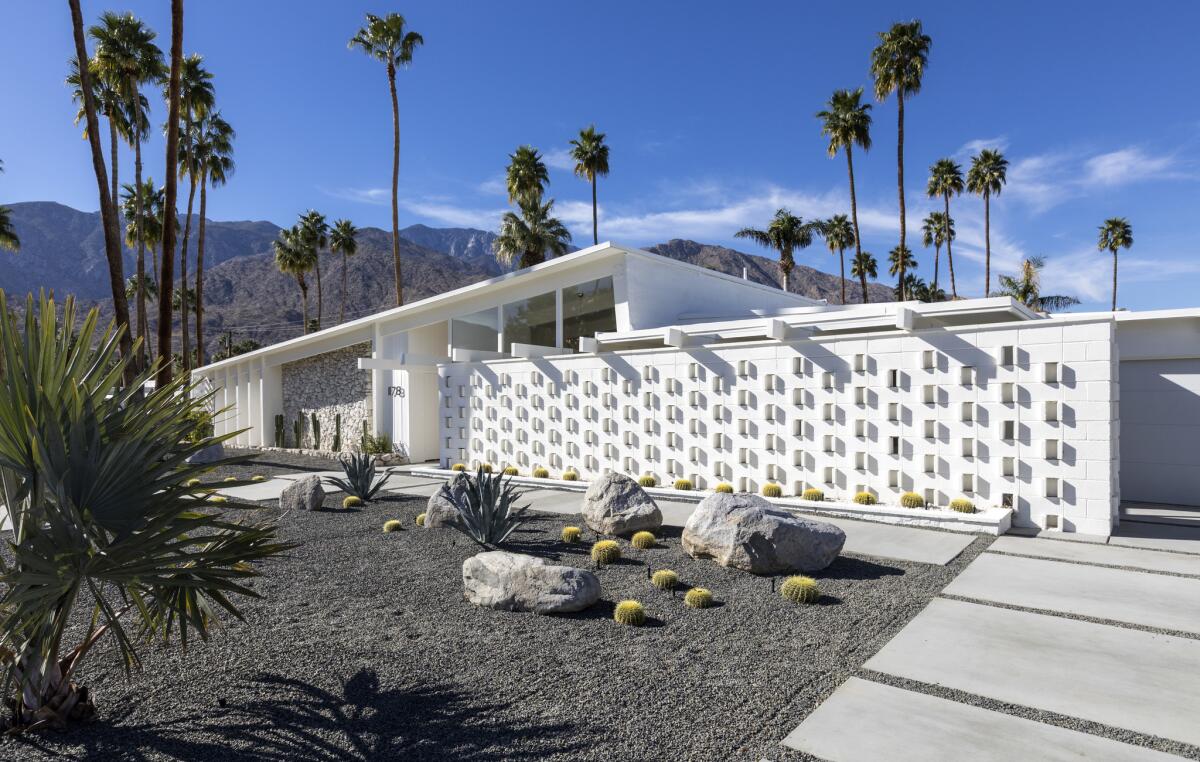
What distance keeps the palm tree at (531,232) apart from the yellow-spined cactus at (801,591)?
26.7 meters

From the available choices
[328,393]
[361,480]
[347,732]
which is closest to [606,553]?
[347,732]

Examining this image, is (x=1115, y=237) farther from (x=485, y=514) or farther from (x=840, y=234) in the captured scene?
(x=485, y=514)

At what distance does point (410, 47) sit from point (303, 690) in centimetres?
2780

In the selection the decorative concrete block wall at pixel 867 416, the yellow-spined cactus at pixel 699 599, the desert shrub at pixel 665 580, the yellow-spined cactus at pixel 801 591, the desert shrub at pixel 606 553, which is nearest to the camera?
the yellow-spined cactus at pixel 699 599

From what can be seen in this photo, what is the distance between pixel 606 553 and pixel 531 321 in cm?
1012

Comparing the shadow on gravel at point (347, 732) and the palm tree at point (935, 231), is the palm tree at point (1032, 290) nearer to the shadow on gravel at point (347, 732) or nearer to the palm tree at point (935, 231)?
the palm tree at point (935, 231)

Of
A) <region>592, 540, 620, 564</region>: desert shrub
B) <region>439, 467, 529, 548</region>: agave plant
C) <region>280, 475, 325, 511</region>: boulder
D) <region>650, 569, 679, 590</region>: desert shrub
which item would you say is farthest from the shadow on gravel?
<region>280, 475, 325, 511</region>: boulder

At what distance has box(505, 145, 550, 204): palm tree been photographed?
3012cm

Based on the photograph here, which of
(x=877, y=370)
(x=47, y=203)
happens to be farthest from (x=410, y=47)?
(x=47, y=203)

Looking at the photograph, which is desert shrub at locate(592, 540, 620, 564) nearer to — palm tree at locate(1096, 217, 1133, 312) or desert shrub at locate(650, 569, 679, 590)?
desert shrub at locate(650, 569, 679, 590)

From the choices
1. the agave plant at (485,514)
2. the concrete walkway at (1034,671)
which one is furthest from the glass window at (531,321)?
the concrete walkway at (1034,671)

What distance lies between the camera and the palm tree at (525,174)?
3012 centimetres

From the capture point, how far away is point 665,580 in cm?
626

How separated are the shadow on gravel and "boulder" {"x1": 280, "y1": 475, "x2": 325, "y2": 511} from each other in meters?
7.35
